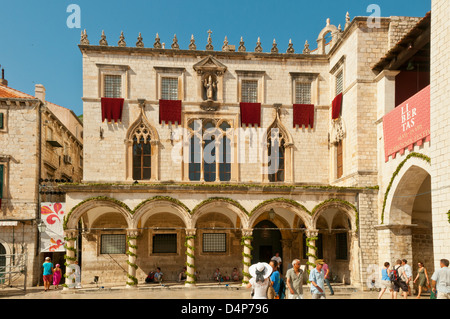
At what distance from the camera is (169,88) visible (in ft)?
100

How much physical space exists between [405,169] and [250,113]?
10.6 metres

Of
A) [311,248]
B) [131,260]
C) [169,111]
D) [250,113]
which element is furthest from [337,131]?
[131,260]

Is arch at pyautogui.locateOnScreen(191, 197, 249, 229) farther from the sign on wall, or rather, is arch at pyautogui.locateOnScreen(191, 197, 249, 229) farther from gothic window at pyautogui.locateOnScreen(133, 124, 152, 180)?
the sign on wall

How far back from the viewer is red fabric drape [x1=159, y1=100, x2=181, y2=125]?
98.2 ft

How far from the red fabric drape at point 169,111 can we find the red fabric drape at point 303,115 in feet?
22.5

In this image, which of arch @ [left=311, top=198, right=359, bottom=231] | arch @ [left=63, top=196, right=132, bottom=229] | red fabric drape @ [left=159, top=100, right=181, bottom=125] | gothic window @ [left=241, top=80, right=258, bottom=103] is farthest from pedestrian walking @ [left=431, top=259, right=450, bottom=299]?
red fabric drape @ [left=159, top=100, right=181, bottom=125]

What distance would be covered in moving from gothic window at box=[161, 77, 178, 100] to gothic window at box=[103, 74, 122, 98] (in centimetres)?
247

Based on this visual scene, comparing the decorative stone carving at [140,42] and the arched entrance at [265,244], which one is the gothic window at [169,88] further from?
the arched entrance at [265,244]

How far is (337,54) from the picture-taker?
98.8ft

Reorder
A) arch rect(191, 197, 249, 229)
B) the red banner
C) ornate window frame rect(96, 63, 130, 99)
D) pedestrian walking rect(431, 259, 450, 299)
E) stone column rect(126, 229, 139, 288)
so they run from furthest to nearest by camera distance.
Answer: ornate window frame rect(96, 63, 130, 99)
arch rect(191, 197, 249, 229)
stone column rect(126, 229, 139, 288)
the red banner
pedestrian walking rect(431, 259, 450, 299)

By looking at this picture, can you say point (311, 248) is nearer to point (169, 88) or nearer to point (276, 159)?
Answer: point (276, 159)

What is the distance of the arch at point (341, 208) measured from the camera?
85.2 feet
